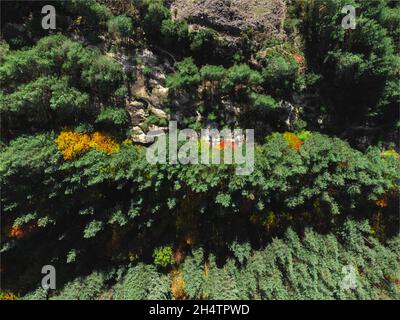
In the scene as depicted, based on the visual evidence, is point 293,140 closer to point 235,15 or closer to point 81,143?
point 235,15

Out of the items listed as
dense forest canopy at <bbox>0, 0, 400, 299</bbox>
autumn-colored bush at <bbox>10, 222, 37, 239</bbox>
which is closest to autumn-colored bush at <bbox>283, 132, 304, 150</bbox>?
dense forest canopy at <bbox>0, 0, 400, 299</bbox>

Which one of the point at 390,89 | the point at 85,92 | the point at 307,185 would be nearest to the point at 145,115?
the point at 85,92

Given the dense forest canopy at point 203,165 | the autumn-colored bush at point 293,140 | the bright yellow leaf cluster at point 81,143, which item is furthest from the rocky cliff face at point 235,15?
the bright yellow leaf cluster at point 81,143

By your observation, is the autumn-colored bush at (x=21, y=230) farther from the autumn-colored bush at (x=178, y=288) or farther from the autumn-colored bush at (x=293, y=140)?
the autumn-colored bush at (x=293, y=140)

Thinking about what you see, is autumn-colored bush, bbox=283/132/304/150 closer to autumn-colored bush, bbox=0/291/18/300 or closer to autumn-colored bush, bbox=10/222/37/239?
autumn-colored bush, bbox=10/222/37/239

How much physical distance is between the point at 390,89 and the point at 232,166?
11.4 meters

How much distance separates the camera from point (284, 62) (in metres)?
16.8

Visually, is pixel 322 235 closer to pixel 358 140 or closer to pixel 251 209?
pixel 251 209


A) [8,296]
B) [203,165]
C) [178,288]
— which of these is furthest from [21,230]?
[203,165]

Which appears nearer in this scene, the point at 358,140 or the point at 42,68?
the point at 42,68

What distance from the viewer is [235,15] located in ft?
57.4

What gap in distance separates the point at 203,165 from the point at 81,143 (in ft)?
23.1

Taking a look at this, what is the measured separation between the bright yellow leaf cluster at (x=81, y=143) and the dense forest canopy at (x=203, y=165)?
0.08 m

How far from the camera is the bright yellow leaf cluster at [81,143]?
15.2 meters
